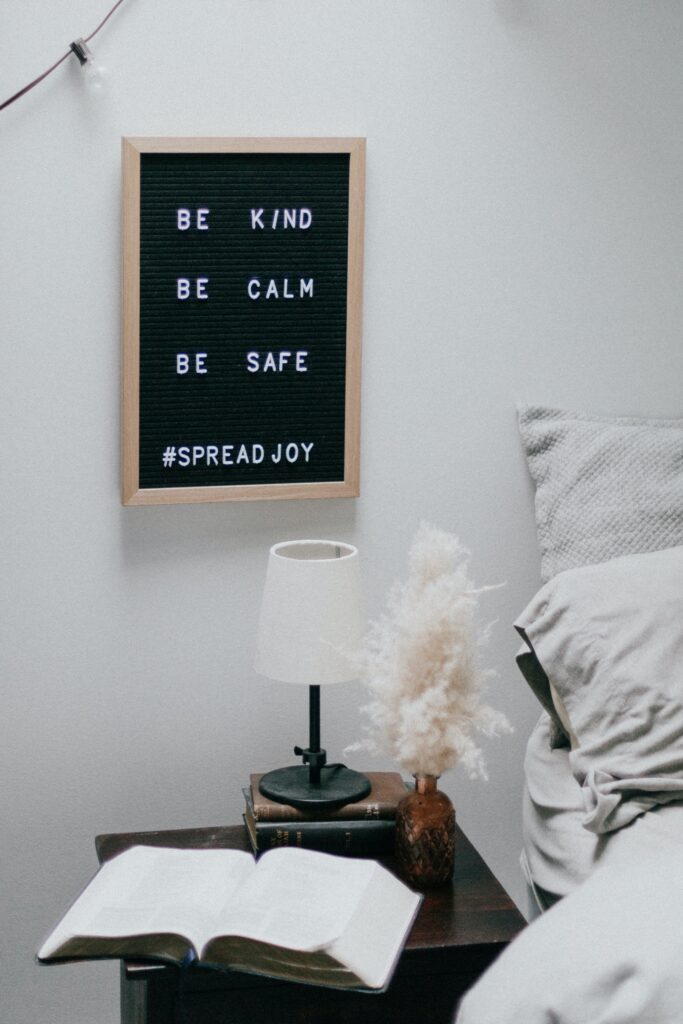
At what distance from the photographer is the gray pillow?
1.63m

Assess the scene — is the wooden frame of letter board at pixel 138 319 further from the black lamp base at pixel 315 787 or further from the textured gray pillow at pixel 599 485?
the black lamp base at pixel 315 787

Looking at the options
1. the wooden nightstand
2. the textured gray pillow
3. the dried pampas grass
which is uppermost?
the textured gray pillow

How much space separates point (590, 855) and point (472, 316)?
88cm

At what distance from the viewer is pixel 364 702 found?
82.4 inches

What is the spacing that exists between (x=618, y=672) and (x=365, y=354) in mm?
661

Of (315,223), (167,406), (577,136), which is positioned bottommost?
(167,406)

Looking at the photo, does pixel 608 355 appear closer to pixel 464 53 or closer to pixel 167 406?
pixel 464 53

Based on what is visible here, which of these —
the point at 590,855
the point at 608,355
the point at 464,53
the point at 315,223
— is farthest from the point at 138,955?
the point at 464,53

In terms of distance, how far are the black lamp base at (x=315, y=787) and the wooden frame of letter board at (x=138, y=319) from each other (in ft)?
1.46

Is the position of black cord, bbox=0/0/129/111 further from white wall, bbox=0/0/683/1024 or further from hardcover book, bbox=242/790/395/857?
hardcover book, bbox=242/790/395/857

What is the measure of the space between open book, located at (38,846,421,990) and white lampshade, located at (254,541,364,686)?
242 millimetres

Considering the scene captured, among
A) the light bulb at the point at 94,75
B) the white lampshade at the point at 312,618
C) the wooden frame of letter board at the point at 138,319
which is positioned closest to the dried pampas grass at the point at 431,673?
the white lampshade at the point at 312,618

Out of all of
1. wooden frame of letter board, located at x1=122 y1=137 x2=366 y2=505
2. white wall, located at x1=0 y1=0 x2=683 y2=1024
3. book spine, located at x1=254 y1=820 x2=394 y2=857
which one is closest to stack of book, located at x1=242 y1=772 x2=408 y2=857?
book spine, located at x1=254 y1=820 x2=394 y2=857

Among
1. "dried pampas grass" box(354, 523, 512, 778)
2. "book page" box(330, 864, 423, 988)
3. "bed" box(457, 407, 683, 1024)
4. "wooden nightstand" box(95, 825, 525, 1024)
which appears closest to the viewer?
"bed" box(457, 407, 683, 1024)
